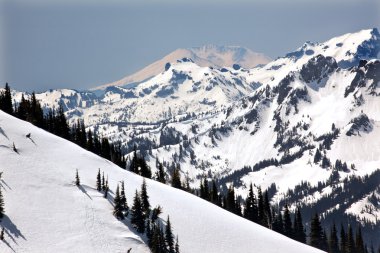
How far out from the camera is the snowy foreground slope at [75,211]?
7144 centimetres

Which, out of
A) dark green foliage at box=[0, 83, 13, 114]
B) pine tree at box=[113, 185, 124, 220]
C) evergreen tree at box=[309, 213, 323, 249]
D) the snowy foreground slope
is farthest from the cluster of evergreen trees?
pine tree at box=[113, 185, 124, 220]

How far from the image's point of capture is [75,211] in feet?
259

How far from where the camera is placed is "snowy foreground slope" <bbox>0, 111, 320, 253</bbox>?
234 feet

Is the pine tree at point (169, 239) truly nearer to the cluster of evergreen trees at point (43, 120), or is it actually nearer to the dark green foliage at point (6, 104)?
the cluster of evergreen trees at point (43, 120)

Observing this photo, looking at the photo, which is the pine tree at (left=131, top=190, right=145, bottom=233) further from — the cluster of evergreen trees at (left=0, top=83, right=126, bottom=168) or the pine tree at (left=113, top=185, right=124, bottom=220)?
the cluster of evergreen trees at (left=0, top=83, right=126, bottom=168)

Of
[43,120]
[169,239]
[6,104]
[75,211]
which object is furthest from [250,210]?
[75,211]

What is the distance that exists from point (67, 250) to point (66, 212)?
395 inches

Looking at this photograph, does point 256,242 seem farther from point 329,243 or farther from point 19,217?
point 329,243

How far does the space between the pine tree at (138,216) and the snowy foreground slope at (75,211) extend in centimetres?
149

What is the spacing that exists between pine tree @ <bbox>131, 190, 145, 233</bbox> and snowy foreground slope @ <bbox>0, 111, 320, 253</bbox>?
149cm

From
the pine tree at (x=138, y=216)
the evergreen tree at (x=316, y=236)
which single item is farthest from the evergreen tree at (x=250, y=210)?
the pine tree at (x=138, y=216)

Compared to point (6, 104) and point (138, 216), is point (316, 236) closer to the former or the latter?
point (138, 216)

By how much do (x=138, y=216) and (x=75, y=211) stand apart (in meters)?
10.0

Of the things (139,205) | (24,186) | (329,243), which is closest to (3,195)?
(24,186)
